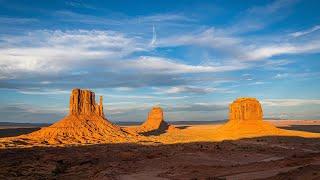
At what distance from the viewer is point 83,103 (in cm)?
8694

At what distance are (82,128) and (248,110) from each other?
130 ft

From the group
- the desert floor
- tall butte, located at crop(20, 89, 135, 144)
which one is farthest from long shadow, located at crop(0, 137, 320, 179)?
tall butte, located at crop(20, 89, 135, 144)

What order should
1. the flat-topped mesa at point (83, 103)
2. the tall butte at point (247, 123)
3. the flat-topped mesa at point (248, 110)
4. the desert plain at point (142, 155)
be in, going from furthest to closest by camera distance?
the flat-topped mesa at point (248, 110), the tall butte at point (247, 123), the flat-topped mesa at point (83, 103), the desert plain at point (142, 155)

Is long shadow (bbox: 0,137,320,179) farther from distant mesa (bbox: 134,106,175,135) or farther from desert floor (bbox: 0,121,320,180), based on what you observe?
distant mesa (bbox: 134,106,175,135)

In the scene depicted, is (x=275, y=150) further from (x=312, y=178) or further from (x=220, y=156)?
(x=312, y=178)

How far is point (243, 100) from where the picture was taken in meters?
97.2

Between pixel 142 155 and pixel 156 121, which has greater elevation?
pixel 156 121

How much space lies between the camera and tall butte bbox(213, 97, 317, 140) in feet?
297

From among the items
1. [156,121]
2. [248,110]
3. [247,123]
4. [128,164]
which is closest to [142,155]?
[128,164]

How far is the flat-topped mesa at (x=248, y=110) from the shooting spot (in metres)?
95.2

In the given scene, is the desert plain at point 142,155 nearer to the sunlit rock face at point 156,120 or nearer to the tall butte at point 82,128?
the tall butte at point 82,128

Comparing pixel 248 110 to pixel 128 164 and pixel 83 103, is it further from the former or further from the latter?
pixel 128 164

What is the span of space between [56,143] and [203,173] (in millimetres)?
44326

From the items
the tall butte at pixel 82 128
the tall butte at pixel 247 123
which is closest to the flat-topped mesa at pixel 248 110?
the tall butte at pixel 247 123
